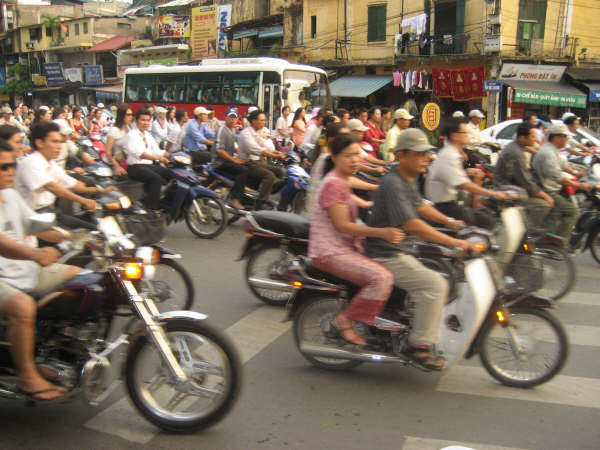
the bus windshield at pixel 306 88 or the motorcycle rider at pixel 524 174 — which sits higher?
A: the bus windshield at pixel 306 88

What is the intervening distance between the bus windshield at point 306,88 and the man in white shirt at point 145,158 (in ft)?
32.0

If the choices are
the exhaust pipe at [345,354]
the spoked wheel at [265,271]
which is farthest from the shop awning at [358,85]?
the exhaust pipe at [345,354]

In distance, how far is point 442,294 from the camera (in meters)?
3.65

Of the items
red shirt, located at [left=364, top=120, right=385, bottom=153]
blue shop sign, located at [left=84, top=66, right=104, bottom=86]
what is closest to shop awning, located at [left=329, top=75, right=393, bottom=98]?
red shirt, located at [left=364, top=120, right=385, bottom=153]

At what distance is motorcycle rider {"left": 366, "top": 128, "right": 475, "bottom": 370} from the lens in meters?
3.64

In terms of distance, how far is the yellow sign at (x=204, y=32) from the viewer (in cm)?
3531

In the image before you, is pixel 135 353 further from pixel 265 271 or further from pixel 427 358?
pixel 265 271

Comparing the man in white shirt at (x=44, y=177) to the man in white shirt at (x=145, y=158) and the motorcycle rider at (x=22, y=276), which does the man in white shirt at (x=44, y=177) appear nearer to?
the motorcycle rider at (x=22, y=276)

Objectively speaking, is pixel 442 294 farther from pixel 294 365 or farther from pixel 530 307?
pixel 294 365

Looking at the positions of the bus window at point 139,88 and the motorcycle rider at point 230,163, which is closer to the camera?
the motorcycle rider at point 230,163

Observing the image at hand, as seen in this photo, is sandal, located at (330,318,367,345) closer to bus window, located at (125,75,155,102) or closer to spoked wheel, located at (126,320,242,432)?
spoked wheel, located at (126,320,242,432)

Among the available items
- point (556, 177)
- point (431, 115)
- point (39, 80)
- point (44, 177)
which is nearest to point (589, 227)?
point (556, 177)

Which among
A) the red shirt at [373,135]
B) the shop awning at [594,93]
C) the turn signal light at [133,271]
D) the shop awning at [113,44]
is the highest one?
the shop awning at [113,44]

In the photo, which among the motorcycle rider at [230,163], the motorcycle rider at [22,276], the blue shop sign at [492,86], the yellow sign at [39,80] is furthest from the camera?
the yellow sign at [39,80]
